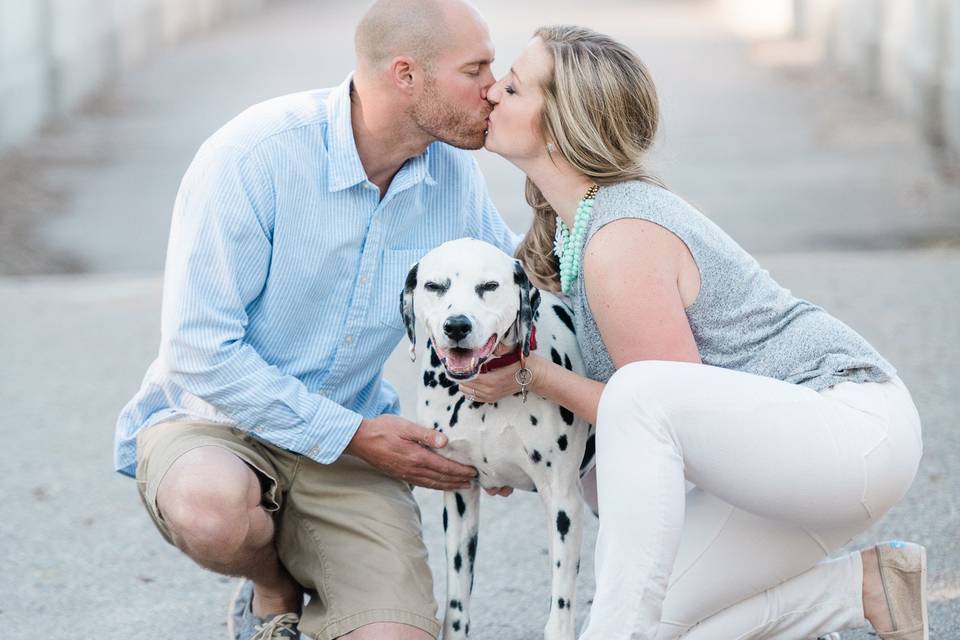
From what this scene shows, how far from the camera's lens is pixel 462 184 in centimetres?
430

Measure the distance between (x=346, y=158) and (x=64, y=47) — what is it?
13126 mm

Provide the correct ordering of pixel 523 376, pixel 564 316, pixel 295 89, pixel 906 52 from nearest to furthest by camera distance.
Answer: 1. pixel 523 376
2. pixel 564 316
3. pixel 906 52
4. pixel 295 89

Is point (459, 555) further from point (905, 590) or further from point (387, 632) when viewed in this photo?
point (905, 590)

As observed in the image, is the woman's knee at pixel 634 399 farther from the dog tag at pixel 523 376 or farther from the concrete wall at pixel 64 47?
the concrete wall at pixel 64 47

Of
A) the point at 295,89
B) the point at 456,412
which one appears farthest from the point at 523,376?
the point at 295,89

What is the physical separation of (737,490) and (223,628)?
183 cm

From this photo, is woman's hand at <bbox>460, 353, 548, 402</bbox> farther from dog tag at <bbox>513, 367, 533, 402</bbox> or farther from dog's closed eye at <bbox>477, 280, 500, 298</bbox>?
dog's closed eye at <bbox>477, 280, 500, 298</bbox>

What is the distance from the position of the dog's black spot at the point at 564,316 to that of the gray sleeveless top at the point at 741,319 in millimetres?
227

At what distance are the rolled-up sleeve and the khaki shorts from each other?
0.15 metres

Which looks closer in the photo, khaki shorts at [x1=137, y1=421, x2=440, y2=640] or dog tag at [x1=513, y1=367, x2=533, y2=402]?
dog tag at [x1=513, y1=367, x2=533, y2=402]

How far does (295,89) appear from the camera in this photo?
16.8m

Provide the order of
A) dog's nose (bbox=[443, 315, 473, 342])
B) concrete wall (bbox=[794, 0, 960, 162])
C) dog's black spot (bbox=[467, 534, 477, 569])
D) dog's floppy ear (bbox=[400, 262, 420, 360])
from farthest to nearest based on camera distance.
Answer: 1. concrete wall (bbox=[794, 0, 960, 162])
2. dog's black spot (bbox=[467, 534, 477, 569])
3. dog's floppy ear (bbox=[400, 262, 420, 360])
4. dog's nose (bbox=[443, 315, 473, 342])

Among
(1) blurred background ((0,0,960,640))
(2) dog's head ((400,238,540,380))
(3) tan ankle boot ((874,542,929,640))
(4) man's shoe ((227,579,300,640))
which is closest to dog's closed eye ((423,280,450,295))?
(2) dog's head ((400,238,540,380))

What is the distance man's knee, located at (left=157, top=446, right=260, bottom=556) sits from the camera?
12.1ft
